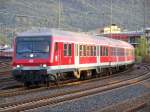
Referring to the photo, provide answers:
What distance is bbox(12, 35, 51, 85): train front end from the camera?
23.8 metres

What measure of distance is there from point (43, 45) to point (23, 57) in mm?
1138

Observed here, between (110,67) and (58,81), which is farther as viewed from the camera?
(110,67)

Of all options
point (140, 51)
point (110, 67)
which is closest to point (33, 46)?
point (110, 67)

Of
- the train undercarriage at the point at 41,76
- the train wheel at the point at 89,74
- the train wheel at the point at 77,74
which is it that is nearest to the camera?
the train undercarriage at the point at 41,76

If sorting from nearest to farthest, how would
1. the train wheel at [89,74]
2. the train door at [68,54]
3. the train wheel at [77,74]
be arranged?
1. the train door at [68,54]
2. the train wheel at [77,74]
3. the train wheel at [89,74]

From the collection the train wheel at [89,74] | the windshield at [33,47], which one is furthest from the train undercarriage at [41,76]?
the train wheel at [89,74]

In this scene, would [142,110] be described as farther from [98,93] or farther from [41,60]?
[41,60]

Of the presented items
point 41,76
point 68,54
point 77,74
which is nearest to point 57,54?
point 41,76

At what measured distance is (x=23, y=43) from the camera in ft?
80.9

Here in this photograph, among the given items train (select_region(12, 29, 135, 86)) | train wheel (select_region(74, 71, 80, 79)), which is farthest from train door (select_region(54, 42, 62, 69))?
train wheel (select_region(74, 71, 80, 79))

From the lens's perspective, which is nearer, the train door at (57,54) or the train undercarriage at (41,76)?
the train undercarriage at (41,76)

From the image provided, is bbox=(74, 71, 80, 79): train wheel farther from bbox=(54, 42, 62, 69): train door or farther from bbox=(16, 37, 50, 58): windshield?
bbox=(16, 37, 50, 58): windshield

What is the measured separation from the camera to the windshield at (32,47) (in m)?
24.2

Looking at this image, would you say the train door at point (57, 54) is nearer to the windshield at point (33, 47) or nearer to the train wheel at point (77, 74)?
the windshield at point (33, 47)
